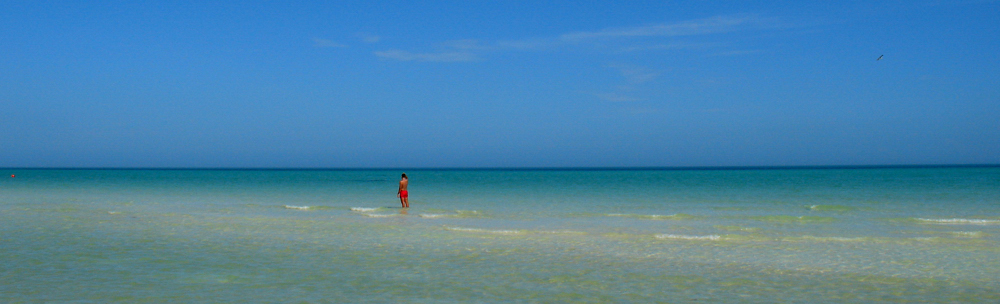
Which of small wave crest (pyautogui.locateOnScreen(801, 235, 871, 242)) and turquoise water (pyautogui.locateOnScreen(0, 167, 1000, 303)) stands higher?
small wave crest (pyautogui.locateOnScreen(801, 235, 871, 242))

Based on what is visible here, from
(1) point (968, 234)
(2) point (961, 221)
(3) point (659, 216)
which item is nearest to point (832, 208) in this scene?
(2) point (961, 221)

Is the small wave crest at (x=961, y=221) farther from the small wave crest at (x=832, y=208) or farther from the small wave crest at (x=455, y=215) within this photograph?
the small wave crest at (x=455, y=215)

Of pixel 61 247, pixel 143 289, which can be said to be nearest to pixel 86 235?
pixel 61 247

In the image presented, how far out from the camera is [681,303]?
8.74m

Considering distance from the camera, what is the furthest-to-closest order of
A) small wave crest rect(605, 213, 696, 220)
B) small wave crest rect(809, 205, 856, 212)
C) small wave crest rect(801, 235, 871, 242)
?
small wave crest rect(809, 205, 856, 212) < small wave crest rect(605, 213, 696, 220) < small wave crest rect(801, 235, 871, 242)

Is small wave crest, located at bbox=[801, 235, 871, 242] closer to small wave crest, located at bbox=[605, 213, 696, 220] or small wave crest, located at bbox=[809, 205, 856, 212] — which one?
small wave crest, located at bbox=[605, 213, 696, 220]

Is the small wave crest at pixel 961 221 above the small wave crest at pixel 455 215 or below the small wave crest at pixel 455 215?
above

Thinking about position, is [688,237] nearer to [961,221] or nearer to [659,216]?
[659,216]

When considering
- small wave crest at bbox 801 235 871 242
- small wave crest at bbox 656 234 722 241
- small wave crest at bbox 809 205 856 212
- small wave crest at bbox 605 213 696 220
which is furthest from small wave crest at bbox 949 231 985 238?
small wave crest at bbox 809 205 856 212

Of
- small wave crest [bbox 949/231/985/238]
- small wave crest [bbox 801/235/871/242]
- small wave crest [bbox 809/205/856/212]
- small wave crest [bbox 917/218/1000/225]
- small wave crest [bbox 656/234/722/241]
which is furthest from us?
small wave crest [bbox 809/205/856/212]

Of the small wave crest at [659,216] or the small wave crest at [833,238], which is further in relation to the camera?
the small wave crest at [659,216]

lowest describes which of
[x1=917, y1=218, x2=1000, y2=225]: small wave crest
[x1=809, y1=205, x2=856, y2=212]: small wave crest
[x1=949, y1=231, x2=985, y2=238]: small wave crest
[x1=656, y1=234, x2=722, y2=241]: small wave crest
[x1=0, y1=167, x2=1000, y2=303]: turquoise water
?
[x1=0, y1=167, x2=1000, y2=303]: turquoise water

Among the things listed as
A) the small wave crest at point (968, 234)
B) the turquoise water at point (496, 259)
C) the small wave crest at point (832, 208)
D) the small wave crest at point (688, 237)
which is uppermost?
the small wave crest at point (832, 208)

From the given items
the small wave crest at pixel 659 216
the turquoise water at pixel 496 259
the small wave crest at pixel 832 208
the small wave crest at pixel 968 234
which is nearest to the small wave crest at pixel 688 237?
the turquoise water at pixel 496 259
